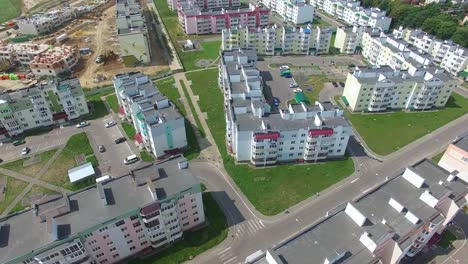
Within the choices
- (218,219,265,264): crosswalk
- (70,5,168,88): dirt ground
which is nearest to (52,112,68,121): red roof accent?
(70,5,168,88): dirt ground

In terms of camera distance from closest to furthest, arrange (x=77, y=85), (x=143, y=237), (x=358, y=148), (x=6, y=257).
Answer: (x=6, y=257) → (x=143, y=237) → (x=358, y=148) → (x=77, y=85)

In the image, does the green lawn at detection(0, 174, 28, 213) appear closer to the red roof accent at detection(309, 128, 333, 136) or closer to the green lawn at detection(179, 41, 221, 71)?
the green lawn at detection(179, 41, 221, 71)

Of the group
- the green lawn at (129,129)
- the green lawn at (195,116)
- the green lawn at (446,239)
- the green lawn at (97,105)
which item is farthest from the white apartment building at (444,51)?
the green lawn at (97,105)

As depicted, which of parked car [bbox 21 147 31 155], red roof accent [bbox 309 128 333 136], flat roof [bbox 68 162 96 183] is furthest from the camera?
parked car [bbox 21 147 31 155]

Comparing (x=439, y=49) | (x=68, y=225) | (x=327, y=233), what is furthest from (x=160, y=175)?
(x=439, y=49)

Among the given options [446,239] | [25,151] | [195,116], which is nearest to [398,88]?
[446,239]

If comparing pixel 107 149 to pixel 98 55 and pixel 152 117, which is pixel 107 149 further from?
pixel 98 55

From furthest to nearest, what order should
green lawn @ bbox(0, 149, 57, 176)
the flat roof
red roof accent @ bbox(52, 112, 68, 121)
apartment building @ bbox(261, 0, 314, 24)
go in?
apartment building @ bbox(261, 0, 314, 24)
red roof accent @ bbox(52, 112, 68, 121)
green lawn @ bbox(0, 149, 57, 176)
the flat roof

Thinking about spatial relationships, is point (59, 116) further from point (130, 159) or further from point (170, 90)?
point (170, 90)
